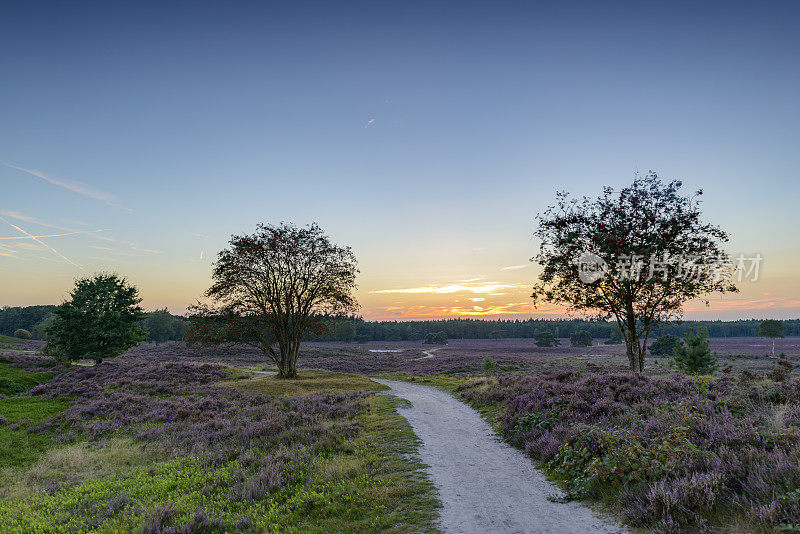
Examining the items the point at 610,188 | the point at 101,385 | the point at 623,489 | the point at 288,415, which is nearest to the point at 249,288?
the point at 101,385

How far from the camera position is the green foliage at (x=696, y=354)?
3562 cm

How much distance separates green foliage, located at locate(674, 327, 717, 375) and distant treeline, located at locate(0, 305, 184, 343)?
5119 inches

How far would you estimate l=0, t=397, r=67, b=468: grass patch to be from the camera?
1408cm

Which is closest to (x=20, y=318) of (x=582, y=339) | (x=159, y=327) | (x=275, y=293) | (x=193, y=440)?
(x=159, y=327)

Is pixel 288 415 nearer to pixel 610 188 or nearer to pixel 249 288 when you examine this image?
pixel 249 288

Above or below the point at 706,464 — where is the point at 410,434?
below

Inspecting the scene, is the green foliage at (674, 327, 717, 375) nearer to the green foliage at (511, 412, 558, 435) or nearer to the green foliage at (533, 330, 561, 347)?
the green foliage at (511, 412, 558, 435)

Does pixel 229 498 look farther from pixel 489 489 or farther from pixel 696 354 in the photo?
pixel 696 354

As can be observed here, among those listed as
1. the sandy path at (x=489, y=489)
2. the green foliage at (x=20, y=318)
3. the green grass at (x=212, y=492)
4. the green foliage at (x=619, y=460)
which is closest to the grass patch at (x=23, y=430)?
the green grass at (x=212, y=492)

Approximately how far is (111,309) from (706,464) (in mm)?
48042

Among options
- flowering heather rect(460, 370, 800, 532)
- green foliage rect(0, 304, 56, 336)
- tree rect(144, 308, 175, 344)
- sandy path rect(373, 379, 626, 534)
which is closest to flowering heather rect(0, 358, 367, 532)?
sandy path rect(373, 379, 626, 534)

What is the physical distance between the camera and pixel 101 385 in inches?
1077

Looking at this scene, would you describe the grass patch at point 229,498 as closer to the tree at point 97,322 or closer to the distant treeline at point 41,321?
the tree at point 97,322

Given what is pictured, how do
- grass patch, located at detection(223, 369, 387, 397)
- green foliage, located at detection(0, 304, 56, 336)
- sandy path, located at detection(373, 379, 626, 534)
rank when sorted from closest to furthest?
sandy path, located at detection(373, 379, 626, 534) < grass patch, located at detection(223, 369, 387, 397) < green foliage, located at detection(0, 304, 56, 336)
